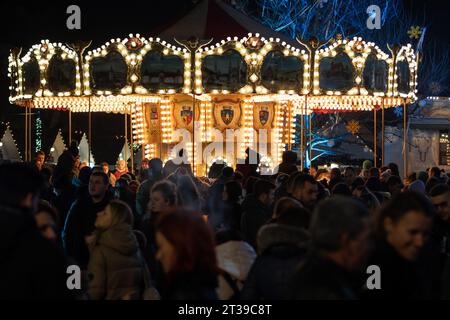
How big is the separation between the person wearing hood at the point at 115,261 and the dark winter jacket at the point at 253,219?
2426 mm

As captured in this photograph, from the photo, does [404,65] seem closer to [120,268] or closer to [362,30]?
[120,268]

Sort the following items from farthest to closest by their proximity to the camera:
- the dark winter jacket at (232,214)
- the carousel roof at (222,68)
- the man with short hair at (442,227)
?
the carousel roof at (222,68) → the dark winter jacket at (232,214) → the man with short hair at (442,227)

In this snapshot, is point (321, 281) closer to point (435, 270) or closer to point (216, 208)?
point (435, 270)

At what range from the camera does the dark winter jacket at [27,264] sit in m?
4.04

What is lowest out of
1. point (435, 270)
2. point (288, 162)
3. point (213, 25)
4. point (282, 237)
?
point (435, 270)

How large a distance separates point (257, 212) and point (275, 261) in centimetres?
351

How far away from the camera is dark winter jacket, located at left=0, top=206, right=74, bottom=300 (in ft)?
13.3

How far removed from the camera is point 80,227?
305 inches

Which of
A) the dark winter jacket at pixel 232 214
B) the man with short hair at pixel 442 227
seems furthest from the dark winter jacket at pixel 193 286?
the dark winter jacket at pixel 232 214

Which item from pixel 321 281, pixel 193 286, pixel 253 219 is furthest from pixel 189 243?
pixel 253 219

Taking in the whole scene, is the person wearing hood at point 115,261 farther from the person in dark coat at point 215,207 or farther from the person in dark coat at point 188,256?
the person in dark coat at point 215,207

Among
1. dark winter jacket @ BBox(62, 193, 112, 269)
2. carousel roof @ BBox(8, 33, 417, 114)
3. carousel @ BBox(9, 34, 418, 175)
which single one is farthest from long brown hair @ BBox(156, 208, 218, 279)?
carousel roof @ BBox(8, 33, 417, 114)

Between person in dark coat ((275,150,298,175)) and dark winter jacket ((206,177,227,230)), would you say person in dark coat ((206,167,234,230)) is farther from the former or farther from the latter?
person in dark coat ((275,150,298,175))

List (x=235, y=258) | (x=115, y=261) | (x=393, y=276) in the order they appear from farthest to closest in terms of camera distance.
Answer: (x=115, y=261) → (x=235, y=258) → (x=393, y=276)
